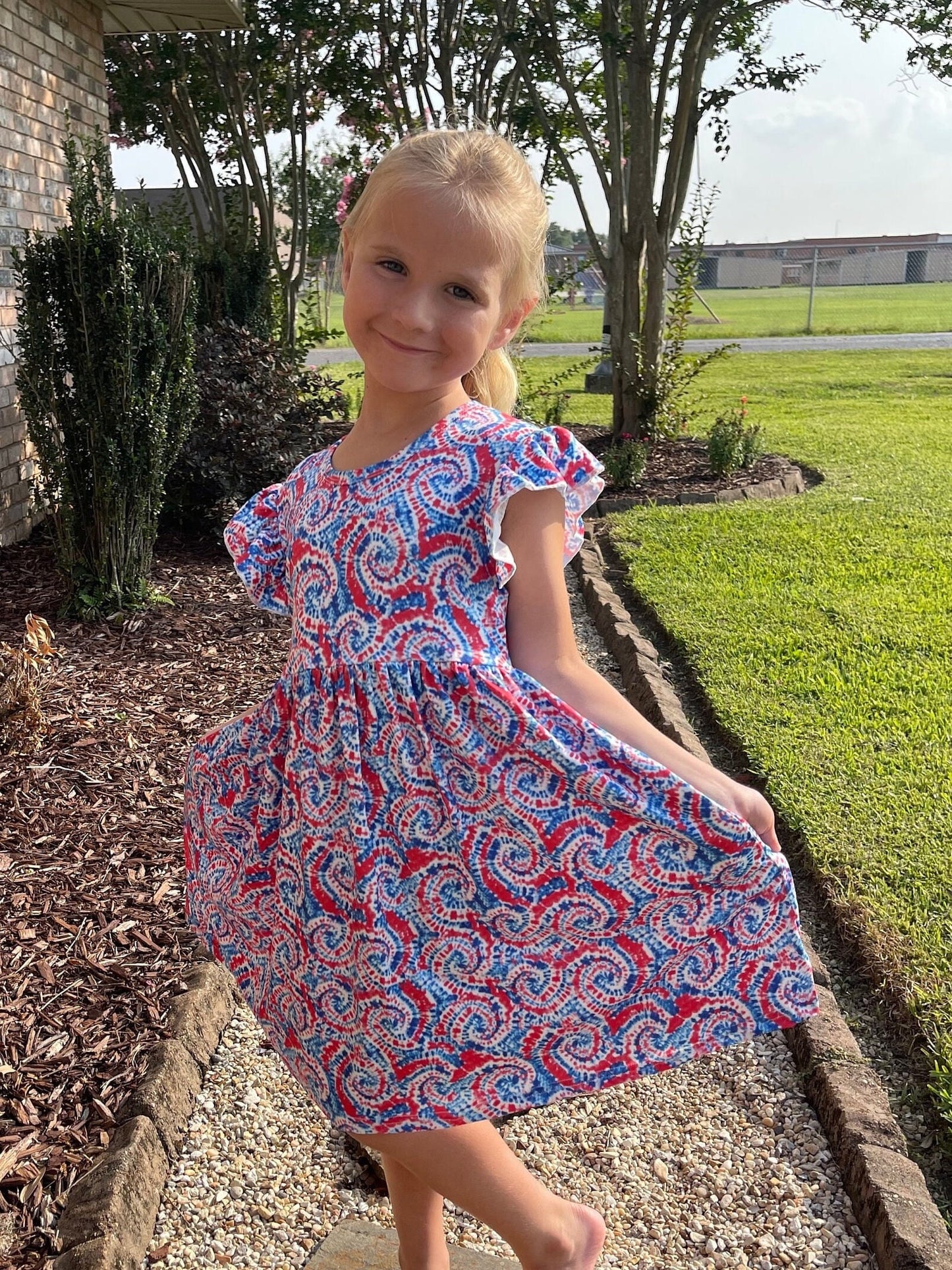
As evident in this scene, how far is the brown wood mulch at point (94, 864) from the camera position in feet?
6.93

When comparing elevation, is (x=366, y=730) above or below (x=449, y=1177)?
above

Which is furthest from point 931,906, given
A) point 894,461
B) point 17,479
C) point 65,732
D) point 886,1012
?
point 894,461

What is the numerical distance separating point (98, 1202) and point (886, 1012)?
1.65m

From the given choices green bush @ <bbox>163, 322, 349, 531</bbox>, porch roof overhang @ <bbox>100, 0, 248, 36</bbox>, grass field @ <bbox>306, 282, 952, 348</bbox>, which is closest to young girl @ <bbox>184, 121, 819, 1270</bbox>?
green bush @ <bbox>163, 322, 349, 531</bbox>

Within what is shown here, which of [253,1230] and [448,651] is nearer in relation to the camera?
[448,651]

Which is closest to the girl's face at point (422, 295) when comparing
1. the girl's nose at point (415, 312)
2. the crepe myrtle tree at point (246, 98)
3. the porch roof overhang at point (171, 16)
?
the girl's nose at point (415, 312)

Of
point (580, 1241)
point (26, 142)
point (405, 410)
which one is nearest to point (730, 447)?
point (26, 142)

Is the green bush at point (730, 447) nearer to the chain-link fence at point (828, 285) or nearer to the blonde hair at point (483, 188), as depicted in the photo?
the blonde hair at point (483, 188)

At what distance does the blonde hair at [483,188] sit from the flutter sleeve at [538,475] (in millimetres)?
221

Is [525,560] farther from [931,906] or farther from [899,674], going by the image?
→ [899,674]

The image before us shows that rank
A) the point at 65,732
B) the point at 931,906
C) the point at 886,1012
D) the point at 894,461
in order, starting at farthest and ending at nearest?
1. the point at 894,461
2. the point at 65,732
3. the point at 931,906
4. the point at 886,1012

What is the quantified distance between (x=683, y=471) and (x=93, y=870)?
6.53 m

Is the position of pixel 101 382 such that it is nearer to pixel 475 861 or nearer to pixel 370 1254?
pixel 370 1254

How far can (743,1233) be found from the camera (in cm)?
204
